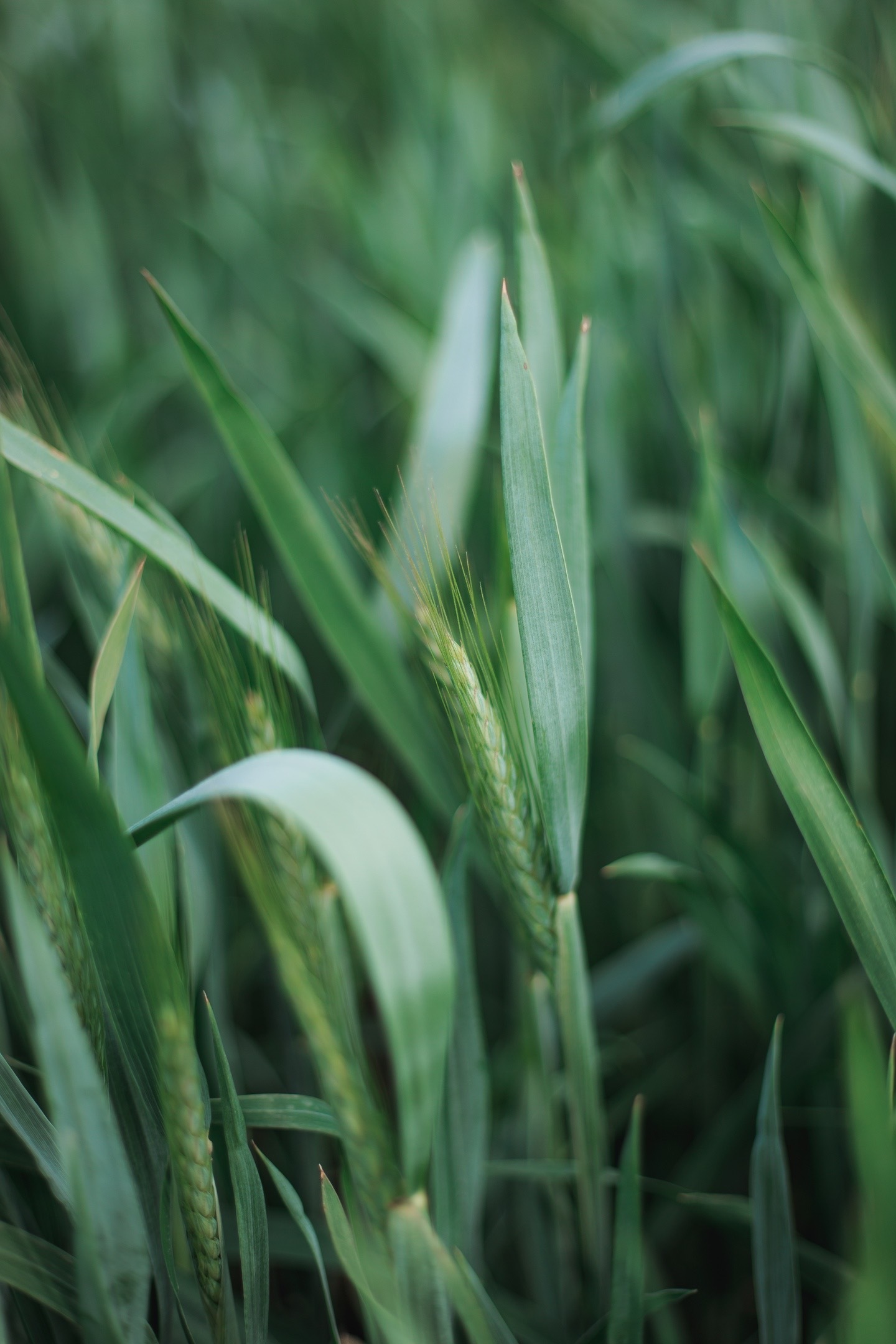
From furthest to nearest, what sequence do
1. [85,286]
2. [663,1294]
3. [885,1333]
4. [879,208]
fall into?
[85,286] → [879,208] → [663,1294] → [885,1333]

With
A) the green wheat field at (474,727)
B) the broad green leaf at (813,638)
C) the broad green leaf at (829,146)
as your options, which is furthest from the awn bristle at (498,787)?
the broad green leaf at (829,146)

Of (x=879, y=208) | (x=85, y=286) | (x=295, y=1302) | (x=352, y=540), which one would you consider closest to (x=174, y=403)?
(x=85, y=286)

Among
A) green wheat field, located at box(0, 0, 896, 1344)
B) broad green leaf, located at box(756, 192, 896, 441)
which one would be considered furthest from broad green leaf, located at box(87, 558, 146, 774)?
broad green leaf, located at box(756, 192, 896, 441)

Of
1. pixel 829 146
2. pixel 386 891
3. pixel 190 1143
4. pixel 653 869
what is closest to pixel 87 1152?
pixel 190 1143

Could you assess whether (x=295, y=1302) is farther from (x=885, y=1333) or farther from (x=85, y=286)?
(x=85, y=286)

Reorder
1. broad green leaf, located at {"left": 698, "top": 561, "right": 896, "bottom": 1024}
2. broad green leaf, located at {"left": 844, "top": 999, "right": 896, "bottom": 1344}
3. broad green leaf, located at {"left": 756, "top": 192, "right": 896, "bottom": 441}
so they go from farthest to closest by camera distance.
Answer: broad green leaf, located at {"left": 756, "top": 192, "right": 896, "bottom": 441}, broad green leaf, located at {"left": 698, "top": 561, "right": 896, "bottom": 1024}, broad green leaf, located at {"left": 844, "top": 999, "right": 896, "bottom": 1344}

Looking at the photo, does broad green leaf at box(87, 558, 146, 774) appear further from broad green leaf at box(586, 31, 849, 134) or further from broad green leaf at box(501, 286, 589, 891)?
broad green leaf at box(586, 31, 849, 134)

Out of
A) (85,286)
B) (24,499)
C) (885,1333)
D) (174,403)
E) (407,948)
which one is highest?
(85,286)

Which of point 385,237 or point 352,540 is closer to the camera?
point 352,540
